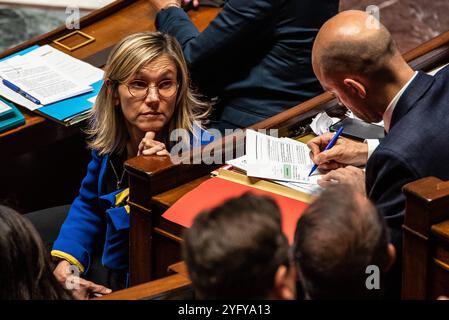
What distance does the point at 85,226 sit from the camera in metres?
2.37

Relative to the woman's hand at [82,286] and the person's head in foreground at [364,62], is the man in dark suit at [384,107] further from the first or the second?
the woman's hand at [82,286]

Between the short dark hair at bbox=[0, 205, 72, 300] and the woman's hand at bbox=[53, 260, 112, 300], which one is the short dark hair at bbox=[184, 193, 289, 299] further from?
the woman's hand at bbox=[53, 260, 112, 300]

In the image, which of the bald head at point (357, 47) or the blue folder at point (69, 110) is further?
the blue folder at point (69, 110)

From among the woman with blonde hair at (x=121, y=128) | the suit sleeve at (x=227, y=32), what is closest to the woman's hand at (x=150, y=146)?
the woman with blonde hair at (x=121, y=128)

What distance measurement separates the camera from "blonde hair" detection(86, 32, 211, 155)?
7.64ft

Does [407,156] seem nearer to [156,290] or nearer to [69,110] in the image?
[156,290]

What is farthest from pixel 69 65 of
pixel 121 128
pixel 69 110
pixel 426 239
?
pixel 426 239

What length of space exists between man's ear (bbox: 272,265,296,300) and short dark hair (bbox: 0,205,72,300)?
0.45 m

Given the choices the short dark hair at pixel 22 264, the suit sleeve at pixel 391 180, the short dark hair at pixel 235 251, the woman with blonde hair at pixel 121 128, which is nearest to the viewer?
the short dark hair at pixel 235 251

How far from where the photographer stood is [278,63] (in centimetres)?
259

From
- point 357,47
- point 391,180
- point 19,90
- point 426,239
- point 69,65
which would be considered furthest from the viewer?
point 69,65

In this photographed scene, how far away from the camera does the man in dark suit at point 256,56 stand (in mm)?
2518

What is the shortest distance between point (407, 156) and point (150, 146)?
0.65 meters
